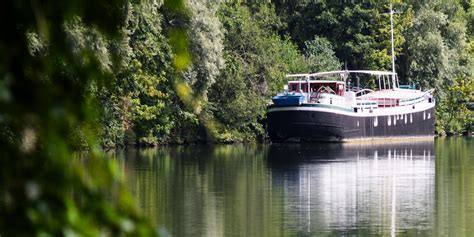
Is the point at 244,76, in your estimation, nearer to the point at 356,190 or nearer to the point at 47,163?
the point at 356,190

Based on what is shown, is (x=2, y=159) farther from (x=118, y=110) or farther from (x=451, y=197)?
(x=118, y=110)

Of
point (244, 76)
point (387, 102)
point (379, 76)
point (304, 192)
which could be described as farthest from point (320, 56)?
point (304, 192)

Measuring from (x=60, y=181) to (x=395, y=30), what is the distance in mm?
58807

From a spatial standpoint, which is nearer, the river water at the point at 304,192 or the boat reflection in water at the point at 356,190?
the river water at the point at 304,192

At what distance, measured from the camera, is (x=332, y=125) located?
50.8 m

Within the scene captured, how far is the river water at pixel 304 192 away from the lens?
2064cm

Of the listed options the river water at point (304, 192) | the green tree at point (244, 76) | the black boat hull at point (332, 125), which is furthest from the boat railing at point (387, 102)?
the river water at point (304, 192)

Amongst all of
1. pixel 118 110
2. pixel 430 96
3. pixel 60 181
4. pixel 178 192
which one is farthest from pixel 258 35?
pixel 60 181

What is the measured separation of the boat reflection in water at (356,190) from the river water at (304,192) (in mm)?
24

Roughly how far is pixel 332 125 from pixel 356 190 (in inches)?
910

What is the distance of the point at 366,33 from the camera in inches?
2472

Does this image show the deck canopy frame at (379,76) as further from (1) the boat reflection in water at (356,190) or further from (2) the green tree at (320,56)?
(1) the boat reflection in water at (356,190)

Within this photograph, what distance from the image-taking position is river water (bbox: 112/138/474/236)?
20.6 m

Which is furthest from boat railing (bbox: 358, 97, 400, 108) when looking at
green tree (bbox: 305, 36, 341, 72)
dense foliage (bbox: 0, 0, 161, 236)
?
dense foliage (bbox: 0, 0, 161, 236)
